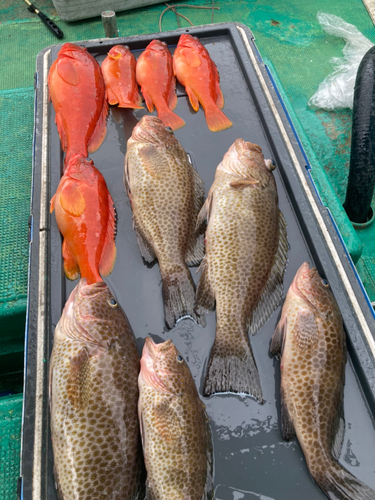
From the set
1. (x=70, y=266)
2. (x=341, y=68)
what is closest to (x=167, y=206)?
(x=70, y=266)

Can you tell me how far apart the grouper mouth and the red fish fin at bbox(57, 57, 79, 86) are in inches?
87.3

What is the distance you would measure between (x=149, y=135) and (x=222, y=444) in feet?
6.58

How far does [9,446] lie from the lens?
2.07 m

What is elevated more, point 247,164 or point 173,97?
point 173,97

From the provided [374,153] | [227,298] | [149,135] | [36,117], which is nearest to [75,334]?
[227,298]

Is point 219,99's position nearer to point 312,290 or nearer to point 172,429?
point 312,290

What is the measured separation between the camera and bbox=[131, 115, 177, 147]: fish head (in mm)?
2592

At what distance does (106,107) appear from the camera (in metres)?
3.03

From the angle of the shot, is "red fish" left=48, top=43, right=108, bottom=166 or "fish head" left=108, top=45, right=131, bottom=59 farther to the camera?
"fish head" left=108, top=45, right=131, bottom=59

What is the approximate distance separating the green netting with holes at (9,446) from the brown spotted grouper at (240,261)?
1.16m

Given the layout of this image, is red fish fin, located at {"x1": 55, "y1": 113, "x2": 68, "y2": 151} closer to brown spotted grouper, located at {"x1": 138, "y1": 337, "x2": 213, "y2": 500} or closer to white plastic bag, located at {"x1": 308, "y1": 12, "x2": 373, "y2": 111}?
brown spotted grouper, located at {"x1": 138, "y1": 337, "x2": 213, "y2": 500}

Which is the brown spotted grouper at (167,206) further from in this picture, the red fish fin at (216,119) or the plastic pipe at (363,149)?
the plastic pipe at (363,149)

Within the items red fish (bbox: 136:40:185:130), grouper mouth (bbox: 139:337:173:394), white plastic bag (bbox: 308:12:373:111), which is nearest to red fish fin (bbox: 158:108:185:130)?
red fish (bbox: 136:40:185:130)

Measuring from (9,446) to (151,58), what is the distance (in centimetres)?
310
